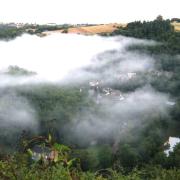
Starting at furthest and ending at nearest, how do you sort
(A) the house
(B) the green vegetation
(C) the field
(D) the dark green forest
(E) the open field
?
(E) the open field → (B) the green vegetation → (C) the field → (D) the dark green forest → (A) the house

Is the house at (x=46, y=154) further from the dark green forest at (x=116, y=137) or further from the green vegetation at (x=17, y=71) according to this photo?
the green vegetation at (x=17, y=71)

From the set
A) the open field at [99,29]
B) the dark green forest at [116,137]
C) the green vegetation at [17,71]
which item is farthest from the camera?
the open field at [99,29]

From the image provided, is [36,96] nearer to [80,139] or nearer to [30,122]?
[30,122]

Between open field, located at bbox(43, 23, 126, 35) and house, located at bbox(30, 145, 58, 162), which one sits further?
open field, located at bbox(43, 23, 126, 35)

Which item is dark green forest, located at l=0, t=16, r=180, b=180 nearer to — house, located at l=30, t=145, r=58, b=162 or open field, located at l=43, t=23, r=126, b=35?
house, located at l=30, t=145, r=58, b=162

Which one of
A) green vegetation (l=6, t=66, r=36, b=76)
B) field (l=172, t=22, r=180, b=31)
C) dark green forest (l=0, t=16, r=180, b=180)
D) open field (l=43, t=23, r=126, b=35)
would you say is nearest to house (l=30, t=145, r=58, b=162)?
dark green forest (l=0, t=16, r=180, b=180)

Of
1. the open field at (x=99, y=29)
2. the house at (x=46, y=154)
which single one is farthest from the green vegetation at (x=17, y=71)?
the house at (x=46, y=154)

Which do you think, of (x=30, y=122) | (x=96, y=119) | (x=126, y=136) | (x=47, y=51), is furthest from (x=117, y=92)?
(x=47, y=51)

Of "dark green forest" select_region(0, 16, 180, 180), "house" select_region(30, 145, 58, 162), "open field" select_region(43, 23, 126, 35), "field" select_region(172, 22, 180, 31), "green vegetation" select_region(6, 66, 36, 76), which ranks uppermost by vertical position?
"house" select_region(30, 145, 58, 162)
